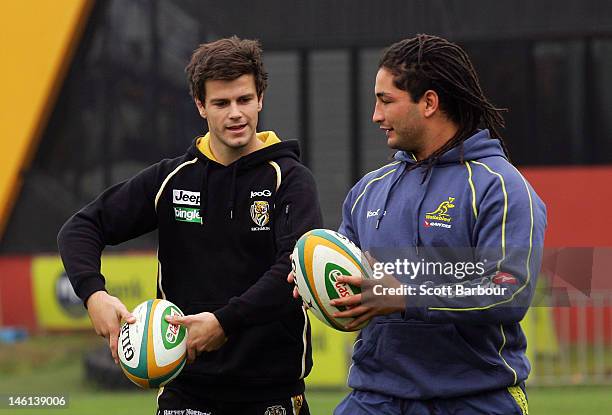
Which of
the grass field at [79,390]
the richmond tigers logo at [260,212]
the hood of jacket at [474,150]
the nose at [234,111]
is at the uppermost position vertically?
the nose at [234,111]

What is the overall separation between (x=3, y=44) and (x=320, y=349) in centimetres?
593

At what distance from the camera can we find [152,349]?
4.57 metres

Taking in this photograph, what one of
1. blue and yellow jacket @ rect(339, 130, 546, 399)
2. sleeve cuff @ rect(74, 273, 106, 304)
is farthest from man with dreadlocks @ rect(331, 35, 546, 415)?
sleeve cuff @ rect(74, 273, 106, 304)

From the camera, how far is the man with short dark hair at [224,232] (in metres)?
4.80

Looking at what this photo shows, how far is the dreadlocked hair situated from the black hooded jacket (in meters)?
0.71

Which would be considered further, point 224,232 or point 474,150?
point 224,232

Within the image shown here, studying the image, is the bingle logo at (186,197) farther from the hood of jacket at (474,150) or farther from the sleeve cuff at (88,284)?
the hood of jacket at (474,150)

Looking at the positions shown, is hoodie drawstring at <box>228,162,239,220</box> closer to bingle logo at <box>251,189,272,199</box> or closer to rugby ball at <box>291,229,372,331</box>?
bingle logo at <box>251,189,272,199</box>

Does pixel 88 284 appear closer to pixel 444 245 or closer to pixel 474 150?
pixel 444 245

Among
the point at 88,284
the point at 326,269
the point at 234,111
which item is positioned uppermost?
the point at 234,111

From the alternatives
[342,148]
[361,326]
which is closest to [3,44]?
[342,148]

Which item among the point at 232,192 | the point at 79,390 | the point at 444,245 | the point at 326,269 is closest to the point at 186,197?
the point at 232,192

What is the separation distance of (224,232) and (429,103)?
3.30 feet

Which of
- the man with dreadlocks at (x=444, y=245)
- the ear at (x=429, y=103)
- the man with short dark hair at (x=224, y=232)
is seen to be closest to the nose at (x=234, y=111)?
the man with short dark hair at (x=224, y=232)
